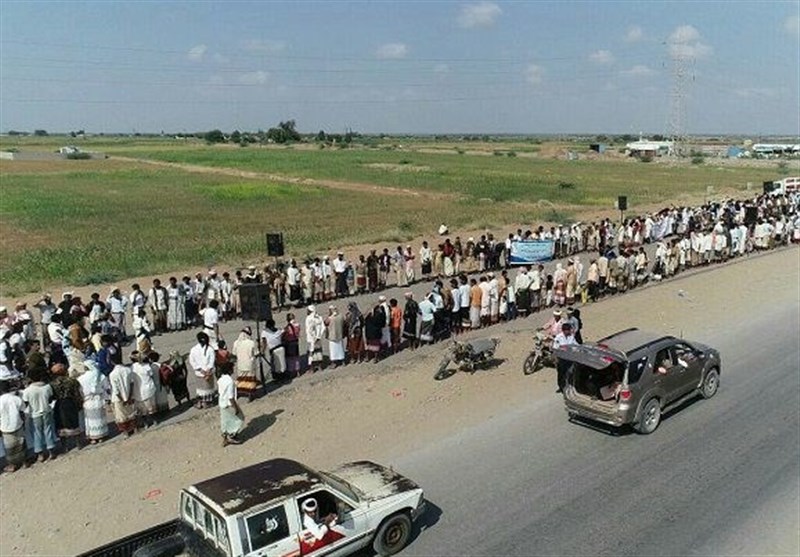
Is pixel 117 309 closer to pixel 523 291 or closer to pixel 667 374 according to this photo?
pixel 523 291

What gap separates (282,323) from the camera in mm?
19594

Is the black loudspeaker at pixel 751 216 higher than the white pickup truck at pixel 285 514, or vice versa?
the black loudspeaker at pixel 751 216

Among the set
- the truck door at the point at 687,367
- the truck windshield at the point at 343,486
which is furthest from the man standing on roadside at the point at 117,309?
the truck door at the point at 687,367

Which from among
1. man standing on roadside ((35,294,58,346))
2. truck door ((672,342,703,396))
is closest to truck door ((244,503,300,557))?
truck door ((672,342,703,396))

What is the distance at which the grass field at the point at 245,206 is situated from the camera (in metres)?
31.6

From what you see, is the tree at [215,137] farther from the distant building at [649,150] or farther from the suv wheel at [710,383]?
the suv wheel at [710,383]

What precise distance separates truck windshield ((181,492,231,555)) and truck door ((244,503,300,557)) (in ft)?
0.83

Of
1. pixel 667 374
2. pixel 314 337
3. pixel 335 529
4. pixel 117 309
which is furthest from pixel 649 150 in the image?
pixel 335 529

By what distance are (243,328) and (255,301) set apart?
4016 millimetres

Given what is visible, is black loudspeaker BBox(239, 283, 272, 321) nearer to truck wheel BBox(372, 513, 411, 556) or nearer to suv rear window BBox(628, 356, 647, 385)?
truck wheel BBox(372, 513, 411, 556)

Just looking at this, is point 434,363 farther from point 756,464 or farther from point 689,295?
Result: point 689,295

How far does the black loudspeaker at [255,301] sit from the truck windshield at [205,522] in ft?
21.5

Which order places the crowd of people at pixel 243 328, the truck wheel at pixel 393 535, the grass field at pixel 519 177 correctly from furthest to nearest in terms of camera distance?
1. the grass field at pixel 519 177
2. the crowd of people at pixel 243 328
3. the truck wheel at pixel 393 535

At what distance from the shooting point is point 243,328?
1827cm
